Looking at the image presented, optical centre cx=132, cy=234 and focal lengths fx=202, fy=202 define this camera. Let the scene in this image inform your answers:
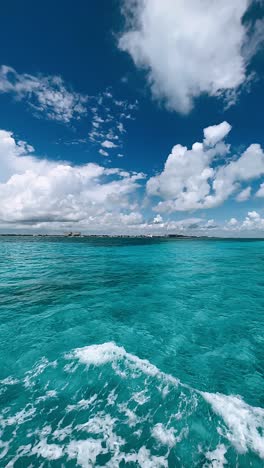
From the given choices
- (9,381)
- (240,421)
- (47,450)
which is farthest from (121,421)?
(9,381)

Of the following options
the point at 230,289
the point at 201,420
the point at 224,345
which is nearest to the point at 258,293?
the point at 230,289

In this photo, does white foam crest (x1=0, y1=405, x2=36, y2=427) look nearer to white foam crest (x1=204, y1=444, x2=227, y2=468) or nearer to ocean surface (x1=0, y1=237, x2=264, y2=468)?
ocean surface (x1=0, y1=237, x2=264, y2=468)

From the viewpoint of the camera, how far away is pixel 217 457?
18.9 feet

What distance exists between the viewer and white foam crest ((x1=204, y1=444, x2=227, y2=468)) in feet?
18.2

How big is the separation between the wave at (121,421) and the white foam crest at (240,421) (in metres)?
0.03

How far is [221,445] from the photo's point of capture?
611 centimetres

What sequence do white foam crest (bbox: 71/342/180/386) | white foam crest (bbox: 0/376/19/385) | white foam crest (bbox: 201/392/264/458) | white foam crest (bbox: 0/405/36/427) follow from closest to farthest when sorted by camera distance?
white foam crest (bbox: 201/392/264/458) < white foam crest (bbox: 0/405/36/427) < white foam crest (bbox: 0/376/19/385) < white foam crest (bbox: 71/342/180/386)

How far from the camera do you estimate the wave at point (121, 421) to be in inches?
228

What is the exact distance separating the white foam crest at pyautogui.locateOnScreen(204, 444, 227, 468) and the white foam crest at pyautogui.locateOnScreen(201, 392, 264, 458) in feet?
1.55

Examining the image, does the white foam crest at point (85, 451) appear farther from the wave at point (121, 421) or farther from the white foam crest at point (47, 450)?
the white foam crest at point (47, 450)

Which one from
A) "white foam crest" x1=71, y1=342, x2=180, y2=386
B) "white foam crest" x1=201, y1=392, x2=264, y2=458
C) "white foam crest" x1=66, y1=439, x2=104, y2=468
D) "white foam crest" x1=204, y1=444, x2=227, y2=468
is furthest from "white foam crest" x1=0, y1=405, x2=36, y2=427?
"white foam crest" x1=201, y1=392, x2=264, y2=458

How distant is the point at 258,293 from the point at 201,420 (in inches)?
819

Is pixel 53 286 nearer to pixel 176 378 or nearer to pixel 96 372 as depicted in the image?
pixel 96 372

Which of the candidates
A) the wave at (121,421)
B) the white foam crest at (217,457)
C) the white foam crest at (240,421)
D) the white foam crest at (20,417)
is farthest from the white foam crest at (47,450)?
the white foam crest at (240,421)
